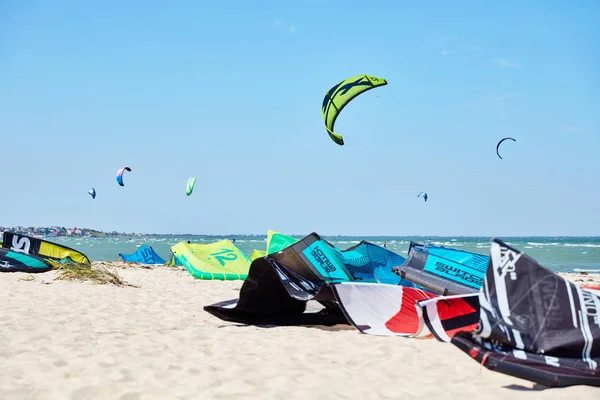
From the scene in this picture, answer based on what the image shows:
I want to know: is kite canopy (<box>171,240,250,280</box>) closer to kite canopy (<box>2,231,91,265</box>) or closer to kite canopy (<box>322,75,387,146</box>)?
kite canopy (<box>2,231,91,265</box>)

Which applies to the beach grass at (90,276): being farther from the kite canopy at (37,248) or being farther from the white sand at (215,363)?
the white sand at (215,363)

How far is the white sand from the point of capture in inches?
125

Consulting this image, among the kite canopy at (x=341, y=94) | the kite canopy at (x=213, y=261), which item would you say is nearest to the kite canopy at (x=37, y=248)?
the kite canopy at (x=213, y=261)

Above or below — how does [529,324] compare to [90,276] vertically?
above

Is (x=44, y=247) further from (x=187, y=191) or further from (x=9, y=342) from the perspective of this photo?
(x=187, y=191)

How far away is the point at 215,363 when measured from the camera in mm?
3830

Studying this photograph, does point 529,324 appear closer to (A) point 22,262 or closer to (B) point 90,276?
(B) point 90,276

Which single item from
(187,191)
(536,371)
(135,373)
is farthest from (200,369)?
(187,191)

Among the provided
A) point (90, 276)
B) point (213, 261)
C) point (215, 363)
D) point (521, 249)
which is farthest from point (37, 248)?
A: point (521, 249)

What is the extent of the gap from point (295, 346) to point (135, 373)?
1.47m

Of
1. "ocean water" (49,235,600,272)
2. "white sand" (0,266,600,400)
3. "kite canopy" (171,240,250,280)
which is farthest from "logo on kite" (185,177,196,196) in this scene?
"white sand" (0,266,600,400)

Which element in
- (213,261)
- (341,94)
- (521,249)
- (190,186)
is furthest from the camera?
(521,249)

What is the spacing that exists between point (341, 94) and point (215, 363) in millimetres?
8096

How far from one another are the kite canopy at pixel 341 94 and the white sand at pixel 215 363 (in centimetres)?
603
